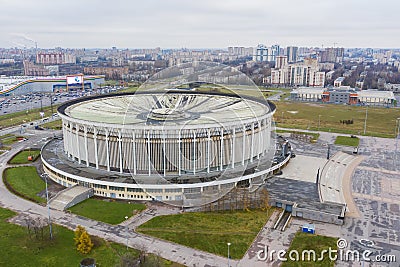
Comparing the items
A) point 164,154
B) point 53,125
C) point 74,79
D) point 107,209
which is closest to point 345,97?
point 53,125

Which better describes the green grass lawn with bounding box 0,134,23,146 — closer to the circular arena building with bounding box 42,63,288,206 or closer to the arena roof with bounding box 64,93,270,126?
the arena roof with bounding box 64,93,270,126

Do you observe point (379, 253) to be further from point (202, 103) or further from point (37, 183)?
point (37, 183)

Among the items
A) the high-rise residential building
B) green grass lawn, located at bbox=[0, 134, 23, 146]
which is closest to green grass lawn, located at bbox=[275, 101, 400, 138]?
the high-rise residential building

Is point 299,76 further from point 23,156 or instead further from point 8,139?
point 23,156

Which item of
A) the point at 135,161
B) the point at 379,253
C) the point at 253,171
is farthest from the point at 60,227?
the point at 379,253

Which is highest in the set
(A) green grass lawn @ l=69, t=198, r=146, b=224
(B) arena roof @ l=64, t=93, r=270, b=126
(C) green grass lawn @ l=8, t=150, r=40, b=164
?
(B) arena roof @ l=64, t=93, r=270, b=126
